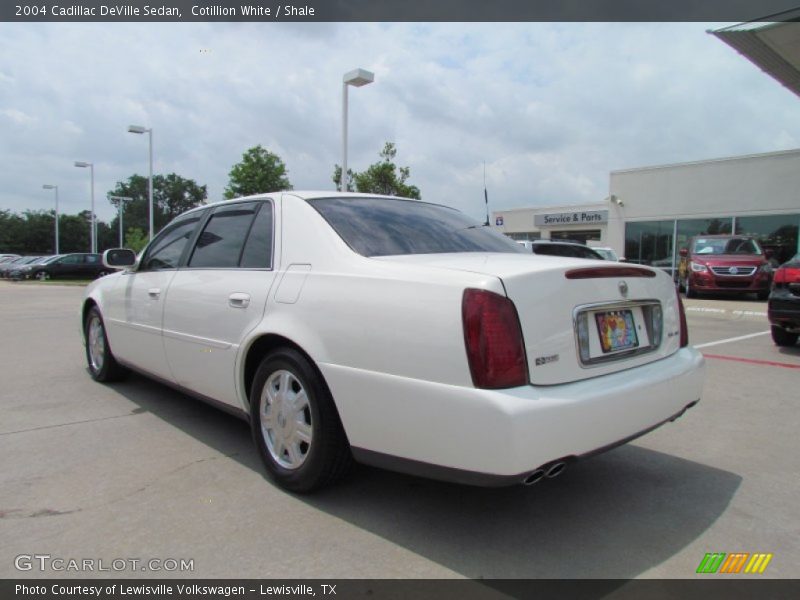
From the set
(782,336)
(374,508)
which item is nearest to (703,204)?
(782,336)

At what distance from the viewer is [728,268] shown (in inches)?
602

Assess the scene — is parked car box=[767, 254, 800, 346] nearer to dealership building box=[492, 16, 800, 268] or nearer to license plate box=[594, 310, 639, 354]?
license plate box=[594, 310, 639, 354]

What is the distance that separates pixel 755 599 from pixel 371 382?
164cm

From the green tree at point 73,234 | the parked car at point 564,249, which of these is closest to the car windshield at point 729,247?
the parked car at point 564,249

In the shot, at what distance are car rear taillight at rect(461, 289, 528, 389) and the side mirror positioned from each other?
3.88 metres

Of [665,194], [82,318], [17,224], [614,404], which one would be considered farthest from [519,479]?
[17,224]

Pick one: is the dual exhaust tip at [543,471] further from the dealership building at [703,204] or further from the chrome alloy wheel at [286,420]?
the dealership building at [703,204]

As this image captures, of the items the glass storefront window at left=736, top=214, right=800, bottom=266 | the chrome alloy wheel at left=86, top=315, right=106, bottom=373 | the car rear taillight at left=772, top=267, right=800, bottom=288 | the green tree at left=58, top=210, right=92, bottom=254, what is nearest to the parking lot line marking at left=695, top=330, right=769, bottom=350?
the car rear taillight at left=772, top=267, right=800, bottom=288

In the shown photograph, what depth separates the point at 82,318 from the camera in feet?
18.3

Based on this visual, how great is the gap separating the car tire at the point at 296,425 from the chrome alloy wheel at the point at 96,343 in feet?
8.93

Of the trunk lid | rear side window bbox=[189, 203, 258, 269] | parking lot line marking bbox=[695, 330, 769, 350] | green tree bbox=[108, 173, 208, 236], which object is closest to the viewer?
the trunk lid

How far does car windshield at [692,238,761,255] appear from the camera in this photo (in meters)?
15.9

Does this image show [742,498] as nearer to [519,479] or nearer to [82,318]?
[519,479]

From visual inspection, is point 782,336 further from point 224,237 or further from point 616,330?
point 224,237
